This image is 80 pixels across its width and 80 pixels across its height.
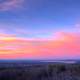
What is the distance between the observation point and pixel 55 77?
2220 cm

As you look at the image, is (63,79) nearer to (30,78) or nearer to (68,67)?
(30,78)

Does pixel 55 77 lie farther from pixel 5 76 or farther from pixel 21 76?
pixel 5 76

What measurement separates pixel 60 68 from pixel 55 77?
8.17 m

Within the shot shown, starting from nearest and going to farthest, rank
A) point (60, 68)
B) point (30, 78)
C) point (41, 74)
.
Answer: point (30, 78), point (41, 74), point (60, 68)

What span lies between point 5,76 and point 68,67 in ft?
39.8

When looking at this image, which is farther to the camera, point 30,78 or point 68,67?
point 68,67

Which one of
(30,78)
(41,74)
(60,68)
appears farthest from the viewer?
(60,68)

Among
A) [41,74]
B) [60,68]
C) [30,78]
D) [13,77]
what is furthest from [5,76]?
[60,68]

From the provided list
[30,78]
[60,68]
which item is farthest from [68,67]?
[30,78]

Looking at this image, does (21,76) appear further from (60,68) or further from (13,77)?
(60,68)

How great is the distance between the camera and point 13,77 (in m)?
21.7

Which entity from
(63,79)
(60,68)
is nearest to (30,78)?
(63,79)

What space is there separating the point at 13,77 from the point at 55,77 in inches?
146

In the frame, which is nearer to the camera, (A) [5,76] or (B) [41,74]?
(A) [5,76]
